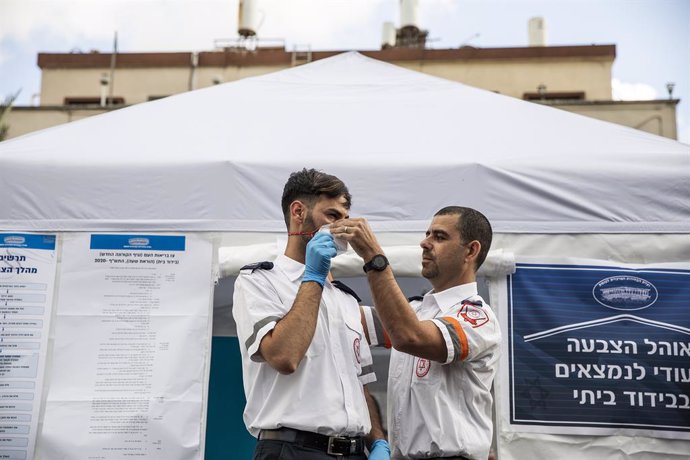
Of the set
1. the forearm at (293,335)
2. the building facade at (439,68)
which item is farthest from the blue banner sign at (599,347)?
the building facade at (439,68)

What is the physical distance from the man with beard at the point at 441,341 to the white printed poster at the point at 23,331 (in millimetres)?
1837

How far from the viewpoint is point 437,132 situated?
4.43m

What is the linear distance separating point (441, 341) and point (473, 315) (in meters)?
0.26

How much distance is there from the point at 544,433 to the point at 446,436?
1.17 meters

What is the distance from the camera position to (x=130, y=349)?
3.81 m

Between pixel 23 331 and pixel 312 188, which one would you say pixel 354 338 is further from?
pixel 23 331

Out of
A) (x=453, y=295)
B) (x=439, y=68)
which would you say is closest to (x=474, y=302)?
(x=453, y=295)

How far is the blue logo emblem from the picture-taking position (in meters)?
3.83

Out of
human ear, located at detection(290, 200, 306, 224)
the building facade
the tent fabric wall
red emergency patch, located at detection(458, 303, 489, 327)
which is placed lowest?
red emergency patch, located at detection(458, 303, 489, 327)

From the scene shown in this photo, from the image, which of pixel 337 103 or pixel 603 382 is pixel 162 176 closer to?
pixel 337 103

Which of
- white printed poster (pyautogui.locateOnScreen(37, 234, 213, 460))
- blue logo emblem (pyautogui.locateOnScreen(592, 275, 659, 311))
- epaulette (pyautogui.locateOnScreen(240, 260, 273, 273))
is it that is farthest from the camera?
blue logo emblem (pyautogui.locateOnScreen(592, 275, 659, 311))

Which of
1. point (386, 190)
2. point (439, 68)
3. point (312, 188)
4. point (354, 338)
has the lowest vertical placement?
point (354, 338)

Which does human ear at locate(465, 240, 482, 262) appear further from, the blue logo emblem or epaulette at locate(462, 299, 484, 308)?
the blue logo emblem

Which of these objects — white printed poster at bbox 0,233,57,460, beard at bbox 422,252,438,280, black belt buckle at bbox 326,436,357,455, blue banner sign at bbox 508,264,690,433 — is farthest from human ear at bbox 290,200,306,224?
white printed poster at bbox 0,233,57,460
